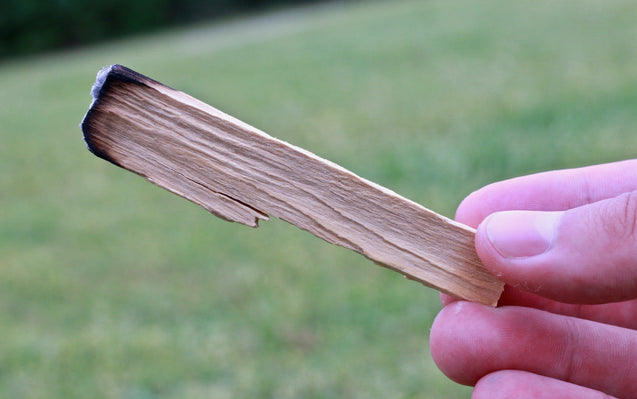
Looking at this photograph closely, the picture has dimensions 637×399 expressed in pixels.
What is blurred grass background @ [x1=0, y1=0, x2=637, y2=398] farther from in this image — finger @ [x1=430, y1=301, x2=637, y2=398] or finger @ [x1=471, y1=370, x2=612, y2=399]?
finger @ [x1=471, y1=370, x2=612, y2=399]

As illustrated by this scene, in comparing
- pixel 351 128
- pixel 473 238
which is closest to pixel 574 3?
pixel 351 128

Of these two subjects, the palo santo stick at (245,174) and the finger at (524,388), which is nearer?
the palo santo stick at (245,174)

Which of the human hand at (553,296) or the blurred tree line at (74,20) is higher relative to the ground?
the human hand at (553,296)

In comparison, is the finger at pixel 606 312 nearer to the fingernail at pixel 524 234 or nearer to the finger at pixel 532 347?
the finger at pixel 532 347

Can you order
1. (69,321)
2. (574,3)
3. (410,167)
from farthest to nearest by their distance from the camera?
(574,3)
(410,167)
(69,321)

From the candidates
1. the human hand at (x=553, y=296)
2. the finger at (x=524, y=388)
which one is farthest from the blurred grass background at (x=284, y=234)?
the finger at (x=524, y=388)

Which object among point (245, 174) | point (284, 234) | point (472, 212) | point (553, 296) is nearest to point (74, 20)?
point (284, 234)

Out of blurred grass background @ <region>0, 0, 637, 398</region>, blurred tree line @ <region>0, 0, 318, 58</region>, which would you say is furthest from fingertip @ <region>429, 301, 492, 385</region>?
blurred tree line @ <region>0, 0, 318, 58</region>

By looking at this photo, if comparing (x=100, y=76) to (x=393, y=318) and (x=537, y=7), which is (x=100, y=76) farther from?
(x=537, y=7)
